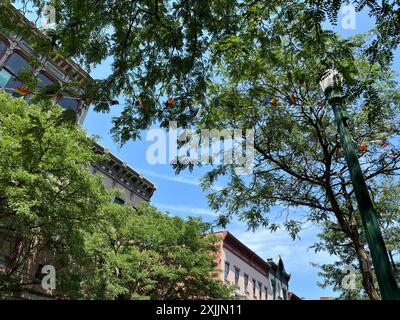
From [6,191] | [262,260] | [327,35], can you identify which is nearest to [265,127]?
[327,35]

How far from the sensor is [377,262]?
14.5ft

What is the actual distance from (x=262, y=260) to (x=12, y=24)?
35.6 metres

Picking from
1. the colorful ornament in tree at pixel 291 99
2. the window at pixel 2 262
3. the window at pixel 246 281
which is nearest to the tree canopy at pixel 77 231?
the window at pixel 2 262

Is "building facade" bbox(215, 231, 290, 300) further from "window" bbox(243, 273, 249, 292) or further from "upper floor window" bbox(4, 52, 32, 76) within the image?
"upper floor window" bbox(4, 52, 32, 76)

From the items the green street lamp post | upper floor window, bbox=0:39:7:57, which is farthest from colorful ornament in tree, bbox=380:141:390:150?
upper floor window, bbox=0:39:7:57

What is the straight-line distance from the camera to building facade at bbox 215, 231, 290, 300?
104 feet

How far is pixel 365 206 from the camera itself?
4.83m

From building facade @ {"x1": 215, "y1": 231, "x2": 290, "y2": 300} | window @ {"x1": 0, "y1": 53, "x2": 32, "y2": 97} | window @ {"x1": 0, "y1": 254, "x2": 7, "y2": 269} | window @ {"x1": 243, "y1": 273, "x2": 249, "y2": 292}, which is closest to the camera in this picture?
window @ {"x1": 0, "y1": 254, "x2": 7, "y2": 269}

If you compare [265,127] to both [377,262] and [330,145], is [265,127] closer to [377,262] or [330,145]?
[330,145]

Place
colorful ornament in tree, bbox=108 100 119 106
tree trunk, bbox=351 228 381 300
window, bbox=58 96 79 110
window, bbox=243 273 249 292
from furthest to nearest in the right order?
window, bbox=243 273 249 292 < window, bbox=58 96 79 110 < tree trunk, bbox=351 228 381 300 < colorful ornament in tree, bbox=108 100 119 106

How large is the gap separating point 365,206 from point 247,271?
105ft

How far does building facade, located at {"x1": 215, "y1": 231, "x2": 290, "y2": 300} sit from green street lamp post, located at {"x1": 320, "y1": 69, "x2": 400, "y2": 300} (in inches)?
973

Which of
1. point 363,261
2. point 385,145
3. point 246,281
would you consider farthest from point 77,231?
point 246,281
